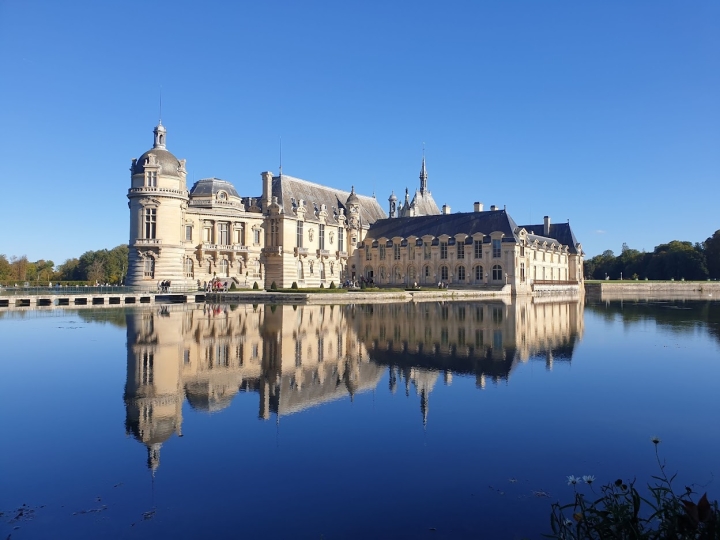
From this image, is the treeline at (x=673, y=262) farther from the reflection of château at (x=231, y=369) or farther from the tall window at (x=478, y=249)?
the reflection of château at (x=231, y=369)

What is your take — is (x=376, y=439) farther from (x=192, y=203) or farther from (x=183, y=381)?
(x=192, y=203)

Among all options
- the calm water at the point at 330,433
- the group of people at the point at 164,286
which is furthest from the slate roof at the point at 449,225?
the calm water at the point at 330,433

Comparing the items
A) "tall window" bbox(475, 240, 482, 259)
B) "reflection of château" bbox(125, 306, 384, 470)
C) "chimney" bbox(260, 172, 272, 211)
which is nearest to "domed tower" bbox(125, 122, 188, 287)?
"chimney" bbox(260, 172, 272, 211)

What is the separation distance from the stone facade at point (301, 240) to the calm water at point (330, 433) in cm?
3219

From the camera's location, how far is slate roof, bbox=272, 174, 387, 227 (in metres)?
59.4

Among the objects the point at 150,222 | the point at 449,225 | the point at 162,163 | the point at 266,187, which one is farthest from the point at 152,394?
the point at 449,225

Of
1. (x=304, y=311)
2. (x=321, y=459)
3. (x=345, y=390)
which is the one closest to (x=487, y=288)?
(x=304, y=311)

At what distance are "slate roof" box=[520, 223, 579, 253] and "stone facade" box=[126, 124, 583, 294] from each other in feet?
18.0

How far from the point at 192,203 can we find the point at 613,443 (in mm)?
51520

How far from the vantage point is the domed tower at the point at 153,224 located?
48.6 m

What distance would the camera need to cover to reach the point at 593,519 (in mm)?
4555

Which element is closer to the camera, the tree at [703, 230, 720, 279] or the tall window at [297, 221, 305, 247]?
the tall window at [297, 221, 305, 247]

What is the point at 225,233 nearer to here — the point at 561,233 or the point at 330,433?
the point at 330,433

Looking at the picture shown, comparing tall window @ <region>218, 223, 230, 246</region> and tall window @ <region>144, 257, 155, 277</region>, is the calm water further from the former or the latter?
tall window @ <region>218, 223, 230, 246</region>
